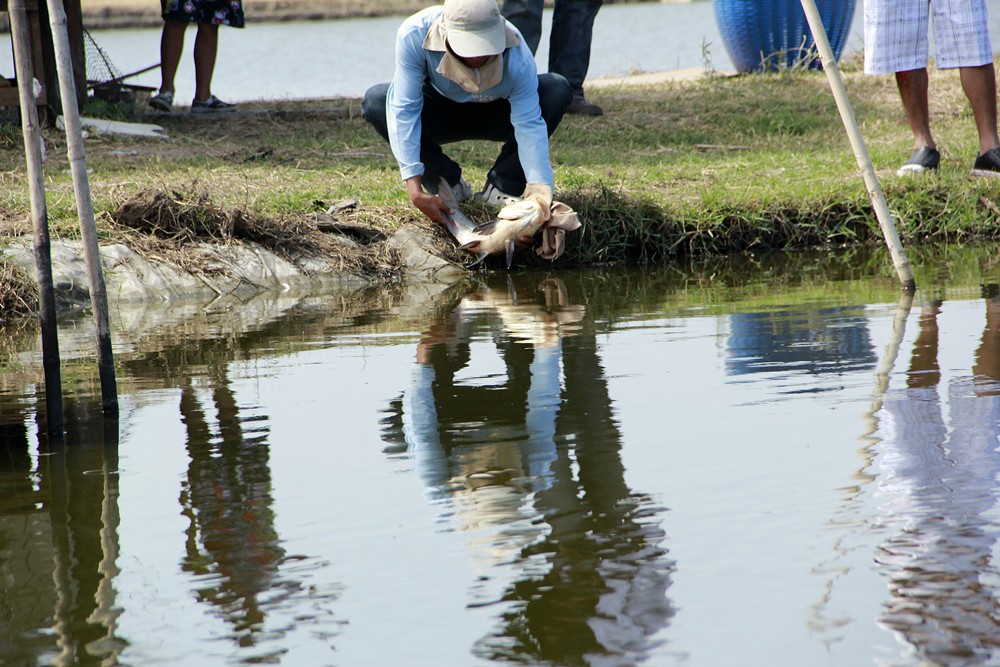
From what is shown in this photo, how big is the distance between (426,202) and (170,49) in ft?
12.4

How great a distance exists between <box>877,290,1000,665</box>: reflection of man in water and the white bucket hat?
1863 mm

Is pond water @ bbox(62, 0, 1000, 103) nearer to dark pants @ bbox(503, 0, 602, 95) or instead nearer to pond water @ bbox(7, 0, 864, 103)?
pond water @ bbox(7, 0, 864, 103)

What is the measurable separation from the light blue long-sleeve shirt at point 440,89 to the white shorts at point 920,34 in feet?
5.94

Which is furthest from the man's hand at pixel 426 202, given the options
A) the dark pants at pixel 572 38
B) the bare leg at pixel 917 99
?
the dark pants at pixel 572 38

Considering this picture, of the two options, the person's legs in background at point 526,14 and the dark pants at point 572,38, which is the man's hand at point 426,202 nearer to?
the person's legs in background at point 526,14

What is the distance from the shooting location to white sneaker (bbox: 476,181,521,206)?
16.8ft

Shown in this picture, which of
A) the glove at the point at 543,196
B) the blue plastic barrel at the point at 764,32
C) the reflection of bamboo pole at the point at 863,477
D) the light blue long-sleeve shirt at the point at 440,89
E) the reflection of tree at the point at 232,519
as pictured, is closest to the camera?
Answer: the reflection of bamboo pole at the point at 863,477

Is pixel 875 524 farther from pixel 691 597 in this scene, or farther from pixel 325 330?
pixel 325 330

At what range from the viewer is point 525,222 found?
4.65 metres

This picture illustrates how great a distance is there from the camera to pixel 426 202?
4715 mm

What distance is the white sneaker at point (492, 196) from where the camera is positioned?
5.12m


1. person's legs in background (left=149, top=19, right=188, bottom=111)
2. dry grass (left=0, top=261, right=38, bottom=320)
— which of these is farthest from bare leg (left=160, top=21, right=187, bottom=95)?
dry grass (left=0, top=261, right=38, bottom=320)

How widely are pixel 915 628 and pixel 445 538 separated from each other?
2.72 feet

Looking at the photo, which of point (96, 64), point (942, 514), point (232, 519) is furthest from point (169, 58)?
point (942, 514)
